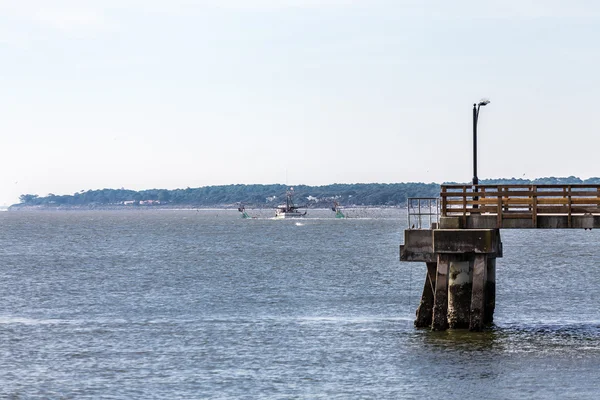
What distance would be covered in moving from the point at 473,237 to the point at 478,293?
6.13 feet

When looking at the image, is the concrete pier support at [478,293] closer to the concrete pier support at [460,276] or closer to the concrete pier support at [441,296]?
the concrete pier support at [460,276]

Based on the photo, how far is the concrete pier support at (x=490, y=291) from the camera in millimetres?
Result: 40875

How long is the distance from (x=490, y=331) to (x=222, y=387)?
1255cm

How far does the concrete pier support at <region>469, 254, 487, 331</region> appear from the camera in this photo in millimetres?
37750

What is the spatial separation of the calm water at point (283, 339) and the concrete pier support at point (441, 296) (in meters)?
0.52

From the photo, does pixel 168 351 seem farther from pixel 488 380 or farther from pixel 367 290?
pixel 367 290

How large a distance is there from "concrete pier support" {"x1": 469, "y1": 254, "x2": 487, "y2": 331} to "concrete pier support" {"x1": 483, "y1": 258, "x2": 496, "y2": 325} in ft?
7.76

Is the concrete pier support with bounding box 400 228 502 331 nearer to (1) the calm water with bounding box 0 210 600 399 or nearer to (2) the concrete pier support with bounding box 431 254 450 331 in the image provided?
(2) the concrete pier support with bounding box 431 254 450 331

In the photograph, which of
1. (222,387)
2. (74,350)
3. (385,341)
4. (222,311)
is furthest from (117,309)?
(222,387)

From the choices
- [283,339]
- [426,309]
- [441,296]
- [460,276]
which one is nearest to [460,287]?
[460,276]

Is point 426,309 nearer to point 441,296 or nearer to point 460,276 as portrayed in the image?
point 441,296

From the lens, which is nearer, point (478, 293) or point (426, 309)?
point (478, 293)

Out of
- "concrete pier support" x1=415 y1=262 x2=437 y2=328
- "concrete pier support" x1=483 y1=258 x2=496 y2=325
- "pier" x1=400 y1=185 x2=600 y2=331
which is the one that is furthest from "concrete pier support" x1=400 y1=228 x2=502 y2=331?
"concrete pier support" x1=483 y1=258 x2=496 y2=325

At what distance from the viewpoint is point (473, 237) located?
3816 centimetres
